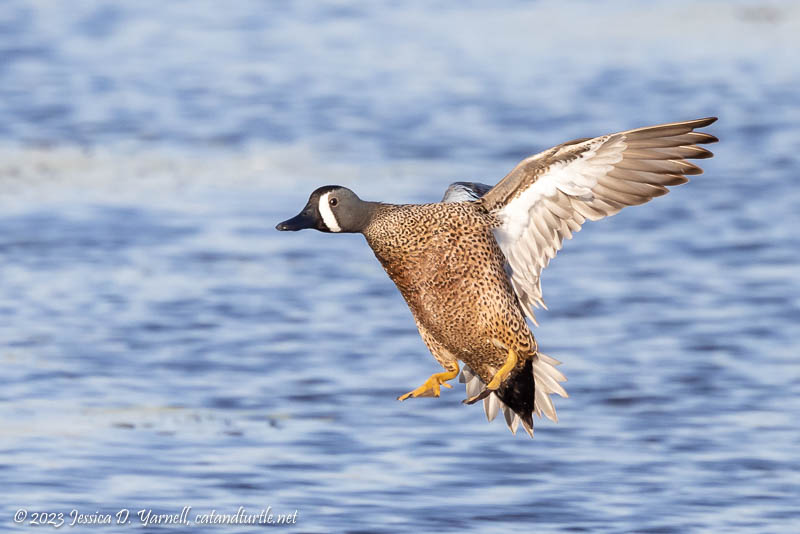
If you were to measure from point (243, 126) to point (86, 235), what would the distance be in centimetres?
366

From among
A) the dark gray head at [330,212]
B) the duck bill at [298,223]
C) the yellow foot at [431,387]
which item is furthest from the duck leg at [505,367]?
the duck bill at [298,223]

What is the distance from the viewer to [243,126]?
51.1 ft

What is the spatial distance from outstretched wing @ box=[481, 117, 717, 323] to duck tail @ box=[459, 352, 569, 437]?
455 millimetres

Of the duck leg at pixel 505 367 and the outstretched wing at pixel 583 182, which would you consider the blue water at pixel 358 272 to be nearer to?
the duck leg at pixel 505 367

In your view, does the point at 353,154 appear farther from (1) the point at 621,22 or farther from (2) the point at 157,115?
(1) the point at 621,22

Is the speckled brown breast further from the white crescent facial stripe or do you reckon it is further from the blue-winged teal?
the white crescent facial stripe

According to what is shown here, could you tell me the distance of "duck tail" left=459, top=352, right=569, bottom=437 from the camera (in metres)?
6.36

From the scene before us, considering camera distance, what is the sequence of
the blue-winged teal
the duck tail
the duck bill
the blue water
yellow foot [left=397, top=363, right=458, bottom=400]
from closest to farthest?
the duck bill → yellow foot [left=397, top=363, right=458, bottom=400] → the blue-winged teal → the duck tail → the blue water

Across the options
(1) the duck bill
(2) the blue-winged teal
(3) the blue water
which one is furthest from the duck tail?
(1) the duck bill

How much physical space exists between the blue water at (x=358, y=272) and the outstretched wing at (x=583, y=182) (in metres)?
1.81

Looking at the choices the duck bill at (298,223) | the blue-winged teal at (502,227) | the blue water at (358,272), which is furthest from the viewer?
the blue water at (358,272)

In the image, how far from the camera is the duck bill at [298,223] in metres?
5.70

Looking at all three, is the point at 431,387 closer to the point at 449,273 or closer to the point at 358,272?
the point at 449,273

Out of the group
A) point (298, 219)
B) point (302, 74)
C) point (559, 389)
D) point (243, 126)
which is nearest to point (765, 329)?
point (559, 389)
